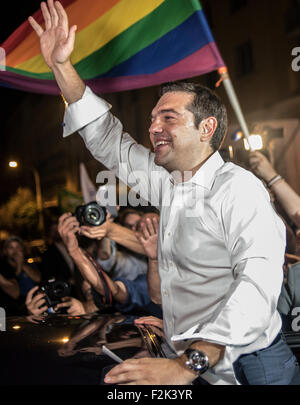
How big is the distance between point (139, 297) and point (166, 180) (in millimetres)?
1066

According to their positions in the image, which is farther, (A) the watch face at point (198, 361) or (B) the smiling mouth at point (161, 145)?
(B) the smiling mouth at point (161, 145)

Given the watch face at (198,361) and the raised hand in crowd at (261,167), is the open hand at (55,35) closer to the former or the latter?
the watch face at (198,361)

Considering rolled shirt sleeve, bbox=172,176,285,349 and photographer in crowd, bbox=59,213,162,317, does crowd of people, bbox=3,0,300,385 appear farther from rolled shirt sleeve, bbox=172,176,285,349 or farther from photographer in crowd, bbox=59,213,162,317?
photographer in crowd, bbox=59,213,162,317

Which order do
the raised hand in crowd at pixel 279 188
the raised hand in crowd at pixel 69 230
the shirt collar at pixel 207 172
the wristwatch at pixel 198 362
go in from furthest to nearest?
1. the raised hand in crowd at pixel 69 230
2. the raised hand in crowd at pixel 279 188
3. the shirt collar at pixel 207 172
4. the wristwatch at pixel 198 362

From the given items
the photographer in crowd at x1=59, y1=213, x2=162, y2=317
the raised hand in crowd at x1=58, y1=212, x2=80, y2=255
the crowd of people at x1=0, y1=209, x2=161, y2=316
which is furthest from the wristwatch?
the raised hand in crowd at x1=58, y1=212, x2=80, y2=255

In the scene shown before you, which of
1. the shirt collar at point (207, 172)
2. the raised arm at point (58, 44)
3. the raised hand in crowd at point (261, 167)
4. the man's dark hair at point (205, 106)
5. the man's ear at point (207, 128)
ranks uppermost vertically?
the raised arm at point (58, 44)

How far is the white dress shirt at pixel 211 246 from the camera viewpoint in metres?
1.09

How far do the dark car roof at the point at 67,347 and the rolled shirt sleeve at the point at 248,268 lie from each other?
28 centimetres

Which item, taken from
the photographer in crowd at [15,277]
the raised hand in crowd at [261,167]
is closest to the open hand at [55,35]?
the raised hand in crowd at [261,167]

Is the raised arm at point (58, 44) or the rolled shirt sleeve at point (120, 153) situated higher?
the raised arm at point (58, 44)

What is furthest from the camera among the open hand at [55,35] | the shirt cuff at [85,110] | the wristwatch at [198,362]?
the shirt cuff at [85,110]

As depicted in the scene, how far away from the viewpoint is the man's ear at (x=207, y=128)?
155 cm

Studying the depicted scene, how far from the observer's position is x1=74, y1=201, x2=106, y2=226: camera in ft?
8.27
